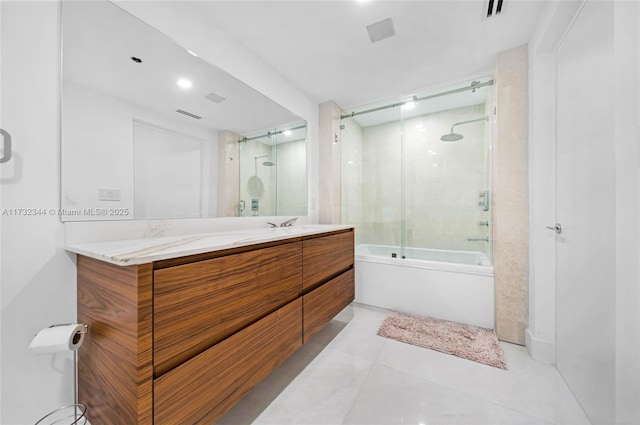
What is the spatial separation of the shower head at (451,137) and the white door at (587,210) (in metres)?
1.20

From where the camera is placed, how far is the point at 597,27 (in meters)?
1.10

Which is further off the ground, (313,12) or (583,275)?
(313,12)

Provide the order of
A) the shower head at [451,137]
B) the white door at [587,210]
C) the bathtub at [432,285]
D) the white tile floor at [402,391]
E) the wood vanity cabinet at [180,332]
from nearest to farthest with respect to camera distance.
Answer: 1. the wood vanity cabinet at [180,332]
2. the white door at [587,210]
3. the white tile floor at [402,391]
4. the bathtub at [432,285]
5. the shower head at [451,137]

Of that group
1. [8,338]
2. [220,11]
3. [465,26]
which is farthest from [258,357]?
[465,26]

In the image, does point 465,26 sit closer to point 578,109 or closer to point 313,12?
point 578,109

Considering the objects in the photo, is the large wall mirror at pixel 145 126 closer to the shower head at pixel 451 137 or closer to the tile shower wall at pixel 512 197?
the tile shower wall at pixel 512 197

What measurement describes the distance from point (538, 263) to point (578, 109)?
98 cm

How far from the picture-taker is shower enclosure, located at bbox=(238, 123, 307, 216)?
185cm

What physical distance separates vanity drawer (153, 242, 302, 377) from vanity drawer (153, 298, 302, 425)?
4cm

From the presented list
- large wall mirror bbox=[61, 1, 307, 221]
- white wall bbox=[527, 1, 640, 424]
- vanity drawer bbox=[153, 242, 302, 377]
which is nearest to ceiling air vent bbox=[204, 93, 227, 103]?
large wall mirror bbox=[61, 1, 307, 221]

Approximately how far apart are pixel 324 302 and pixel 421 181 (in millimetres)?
2006

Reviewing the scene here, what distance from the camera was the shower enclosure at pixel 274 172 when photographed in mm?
1846

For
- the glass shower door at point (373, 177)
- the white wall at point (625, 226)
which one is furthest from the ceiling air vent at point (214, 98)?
the white wall at point (625, 226)

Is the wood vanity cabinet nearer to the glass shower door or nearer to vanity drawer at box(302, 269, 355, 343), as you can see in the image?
vanity drawer at box(302, 269, 355, 343)
